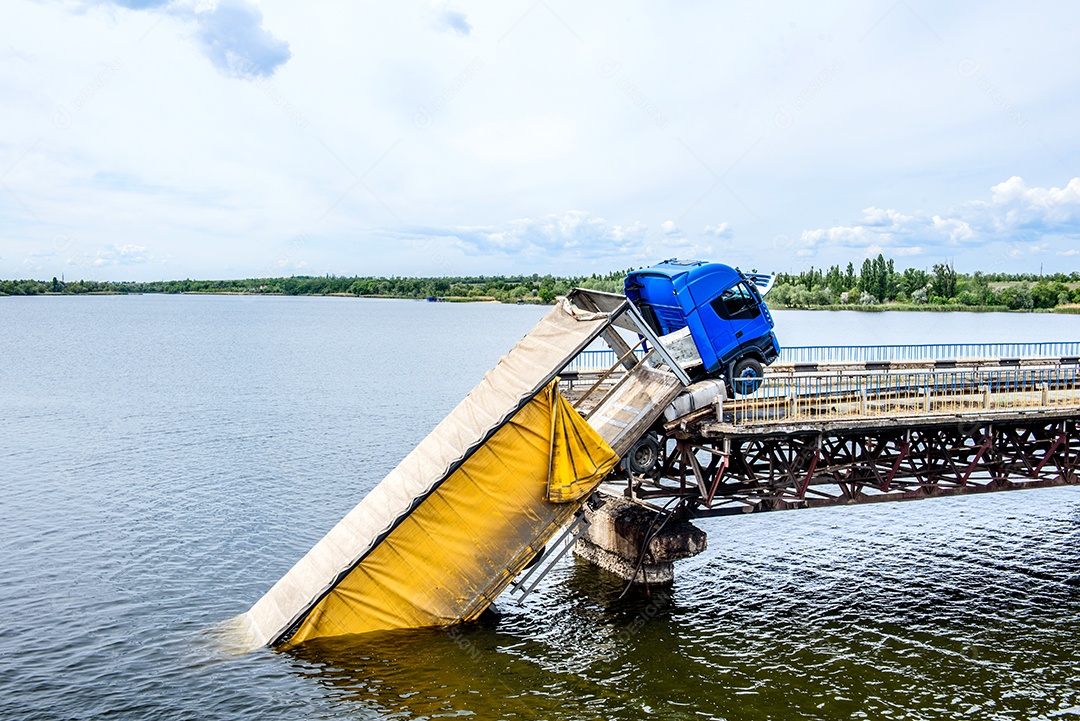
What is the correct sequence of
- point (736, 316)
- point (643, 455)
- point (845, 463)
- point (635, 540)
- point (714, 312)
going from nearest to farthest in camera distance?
point (643, 455)
point (635, 540)
point (845, 463)
point (714, 312)
point (736, 316)

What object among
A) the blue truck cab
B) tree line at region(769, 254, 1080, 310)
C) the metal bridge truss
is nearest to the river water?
the metal bridge truss

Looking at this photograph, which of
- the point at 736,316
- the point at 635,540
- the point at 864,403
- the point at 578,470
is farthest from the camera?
the point at 736,316

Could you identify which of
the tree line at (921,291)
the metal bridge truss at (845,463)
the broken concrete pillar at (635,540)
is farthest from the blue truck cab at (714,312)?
the tree line at (921,291)

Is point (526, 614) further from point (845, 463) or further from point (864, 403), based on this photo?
point (864, 403)

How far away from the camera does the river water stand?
17266 mm

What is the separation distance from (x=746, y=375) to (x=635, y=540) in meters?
6.70

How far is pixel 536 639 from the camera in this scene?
20.3m

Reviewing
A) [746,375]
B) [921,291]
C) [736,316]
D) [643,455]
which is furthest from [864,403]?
[921,291]

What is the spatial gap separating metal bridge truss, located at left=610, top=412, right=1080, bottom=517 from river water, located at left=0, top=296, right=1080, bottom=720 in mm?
2857

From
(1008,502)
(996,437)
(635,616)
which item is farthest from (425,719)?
(1008,502)

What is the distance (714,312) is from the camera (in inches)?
982

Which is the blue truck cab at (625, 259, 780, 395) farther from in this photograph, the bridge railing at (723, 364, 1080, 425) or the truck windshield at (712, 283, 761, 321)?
the bridge railing at (723, 364, 1080, 425)

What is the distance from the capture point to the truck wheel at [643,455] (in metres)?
21.8

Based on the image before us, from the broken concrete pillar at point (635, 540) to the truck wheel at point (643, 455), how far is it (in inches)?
74.5
